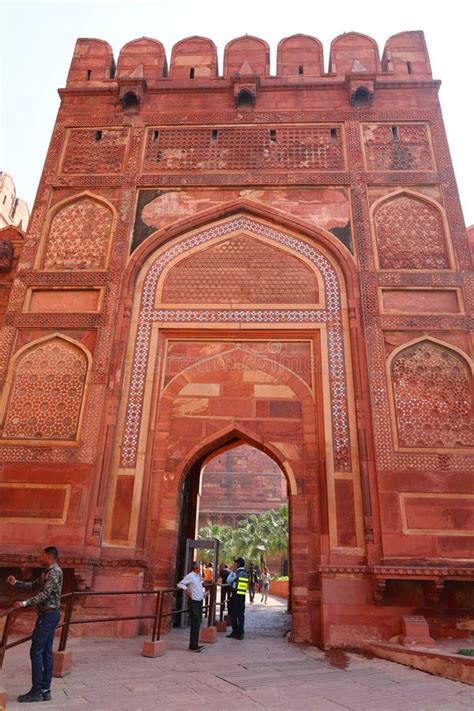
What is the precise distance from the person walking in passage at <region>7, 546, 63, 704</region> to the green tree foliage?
22412mm

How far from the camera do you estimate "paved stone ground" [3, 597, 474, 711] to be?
11.5 feet

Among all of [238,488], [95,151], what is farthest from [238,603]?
[238,488]

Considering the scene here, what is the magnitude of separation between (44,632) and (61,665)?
644 mm

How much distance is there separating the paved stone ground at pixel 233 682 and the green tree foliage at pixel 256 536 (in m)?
20.3

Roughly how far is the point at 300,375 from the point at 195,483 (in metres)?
2.78

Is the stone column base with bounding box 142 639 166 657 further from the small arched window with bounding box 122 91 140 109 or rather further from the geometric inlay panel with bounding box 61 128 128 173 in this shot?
the small arched window with bounding box 122 91 140 109

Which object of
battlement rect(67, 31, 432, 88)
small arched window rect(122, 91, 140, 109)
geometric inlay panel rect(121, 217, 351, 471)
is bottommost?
geometric inlay panel rect(121, 217, 351, 471)

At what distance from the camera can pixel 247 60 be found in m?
10.8

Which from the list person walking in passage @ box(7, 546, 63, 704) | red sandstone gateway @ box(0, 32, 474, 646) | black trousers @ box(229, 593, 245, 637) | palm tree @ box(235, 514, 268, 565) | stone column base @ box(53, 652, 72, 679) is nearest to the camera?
person walking in passage @ box(7, 546, 63, 704)

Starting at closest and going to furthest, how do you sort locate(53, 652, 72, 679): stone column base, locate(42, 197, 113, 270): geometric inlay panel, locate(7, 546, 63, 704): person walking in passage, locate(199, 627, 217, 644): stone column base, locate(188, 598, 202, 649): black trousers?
locate(7, 546, 63, 704): person walking in passage < locate(53, 652, 72, 679): stone column base < locate(188, 598, 202, 649): black trousers < locate(199, 627, 217, 644): stone column base < locate(42, 197, 113, 270): geometric inlay panel

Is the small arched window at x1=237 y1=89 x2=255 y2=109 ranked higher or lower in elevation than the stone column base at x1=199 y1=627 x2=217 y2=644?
higher

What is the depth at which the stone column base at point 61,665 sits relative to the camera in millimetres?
4035

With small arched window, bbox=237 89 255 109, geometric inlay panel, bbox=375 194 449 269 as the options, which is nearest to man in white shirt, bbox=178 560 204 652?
geometric inlay panel, bbox=375 194 449 269

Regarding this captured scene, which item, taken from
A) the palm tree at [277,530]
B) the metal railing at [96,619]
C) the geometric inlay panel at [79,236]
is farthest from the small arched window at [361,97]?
the palm tree at [277,530]
